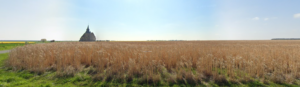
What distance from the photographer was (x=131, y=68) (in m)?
4.77

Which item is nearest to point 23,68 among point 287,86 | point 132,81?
point 132,81

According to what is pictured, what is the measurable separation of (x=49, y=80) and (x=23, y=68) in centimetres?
329

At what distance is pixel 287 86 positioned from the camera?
12.6 ft

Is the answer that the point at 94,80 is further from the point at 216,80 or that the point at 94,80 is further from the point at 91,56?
the point at 216,80

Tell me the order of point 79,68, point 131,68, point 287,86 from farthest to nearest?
point 79,68 → point 131,68 → point 287,86

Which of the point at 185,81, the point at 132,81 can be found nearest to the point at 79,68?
the point at 132,81

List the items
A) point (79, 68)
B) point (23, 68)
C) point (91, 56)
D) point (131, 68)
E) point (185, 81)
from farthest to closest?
point (91, 56)
point (23, 68)
point (79, 68)
point (131, 68)
point (185, 81)

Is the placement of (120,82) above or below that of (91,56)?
below

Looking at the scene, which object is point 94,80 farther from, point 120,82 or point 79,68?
point 79,68

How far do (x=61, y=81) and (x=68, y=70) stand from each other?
0.87m

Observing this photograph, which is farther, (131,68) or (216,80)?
(131,68)

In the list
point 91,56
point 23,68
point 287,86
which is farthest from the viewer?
point 91,56

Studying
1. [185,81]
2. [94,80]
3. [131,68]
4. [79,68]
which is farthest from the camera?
[79,68]

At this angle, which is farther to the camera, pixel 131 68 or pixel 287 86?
pixel 131 68
